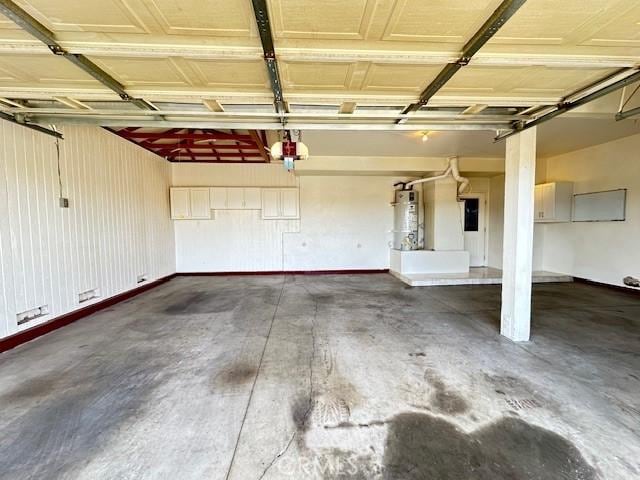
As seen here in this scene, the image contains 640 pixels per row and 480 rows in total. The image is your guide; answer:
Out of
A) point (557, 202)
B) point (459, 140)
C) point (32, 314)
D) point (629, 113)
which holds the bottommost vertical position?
point (32, 314)

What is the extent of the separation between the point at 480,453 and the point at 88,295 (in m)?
5.28

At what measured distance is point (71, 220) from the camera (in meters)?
4.01

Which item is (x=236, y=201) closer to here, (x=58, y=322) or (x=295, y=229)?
(x=295, y=229)

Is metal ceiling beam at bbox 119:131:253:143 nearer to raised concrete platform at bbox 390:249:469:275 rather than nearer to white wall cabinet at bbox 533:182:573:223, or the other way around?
raised concrete platform at bbox 390:249:469:275

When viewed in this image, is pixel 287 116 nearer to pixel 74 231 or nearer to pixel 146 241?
pixel 74 231

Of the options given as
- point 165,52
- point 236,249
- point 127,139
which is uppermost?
point 127,139

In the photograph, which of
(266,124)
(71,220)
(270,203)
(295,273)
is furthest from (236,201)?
(266,124)

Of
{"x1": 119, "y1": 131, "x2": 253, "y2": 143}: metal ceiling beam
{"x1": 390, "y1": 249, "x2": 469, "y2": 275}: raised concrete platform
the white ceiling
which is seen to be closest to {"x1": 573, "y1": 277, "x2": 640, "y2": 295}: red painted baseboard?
{"x1": 390, "y1": 249, "x2": 469, "y2": 275}: raised concrete platform

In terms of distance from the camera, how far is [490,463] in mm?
1548

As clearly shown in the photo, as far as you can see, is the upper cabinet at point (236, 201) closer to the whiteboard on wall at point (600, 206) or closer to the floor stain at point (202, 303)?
the floor stain at point (202, 303)

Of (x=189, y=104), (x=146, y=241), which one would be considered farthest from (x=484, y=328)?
(x=146, y=241)

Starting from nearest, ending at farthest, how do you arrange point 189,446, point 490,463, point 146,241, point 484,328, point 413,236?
point 490,463
point 189,446
point 484,328
point 146,241
point 413,236

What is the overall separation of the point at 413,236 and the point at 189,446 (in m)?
6.28

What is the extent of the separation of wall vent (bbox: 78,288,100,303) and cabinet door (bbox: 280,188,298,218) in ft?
13.8
